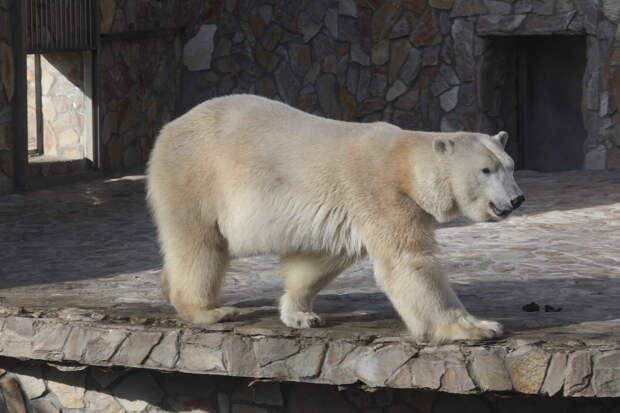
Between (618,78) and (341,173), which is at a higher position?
(618,78)

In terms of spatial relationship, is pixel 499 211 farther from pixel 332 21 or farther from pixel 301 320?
pixel 332 21

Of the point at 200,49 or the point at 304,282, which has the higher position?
the point at 200,49

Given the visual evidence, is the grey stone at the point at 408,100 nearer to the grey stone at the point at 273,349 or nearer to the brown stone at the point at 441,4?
the brown stone at the point at 441,4

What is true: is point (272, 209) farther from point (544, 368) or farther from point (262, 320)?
point (544, 368)

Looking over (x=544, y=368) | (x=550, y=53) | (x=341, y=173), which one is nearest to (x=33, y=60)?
(x=550, y=53)

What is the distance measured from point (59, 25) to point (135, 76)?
1339mm

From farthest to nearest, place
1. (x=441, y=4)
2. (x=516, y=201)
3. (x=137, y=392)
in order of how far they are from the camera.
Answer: (x=441, y=4)
(x=137, y=392)
(x=516, y=201)

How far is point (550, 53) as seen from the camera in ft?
35.2

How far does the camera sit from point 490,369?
414 cm

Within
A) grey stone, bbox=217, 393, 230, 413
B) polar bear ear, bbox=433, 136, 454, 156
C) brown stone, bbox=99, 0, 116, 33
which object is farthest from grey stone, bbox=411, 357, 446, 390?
brown stone, bbox=99, 0, 116, 33

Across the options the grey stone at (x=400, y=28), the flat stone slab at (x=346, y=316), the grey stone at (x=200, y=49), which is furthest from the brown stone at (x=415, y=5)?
the flat stone slab at (x=346, y=316)

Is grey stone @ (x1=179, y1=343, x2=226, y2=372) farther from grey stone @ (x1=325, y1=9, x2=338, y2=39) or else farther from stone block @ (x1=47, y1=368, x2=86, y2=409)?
grey stone @ (x1=325, y1=9, x2=338, y2=39)

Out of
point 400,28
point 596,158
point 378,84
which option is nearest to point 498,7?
point 400,28

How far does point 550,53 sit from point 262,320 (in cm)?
694
